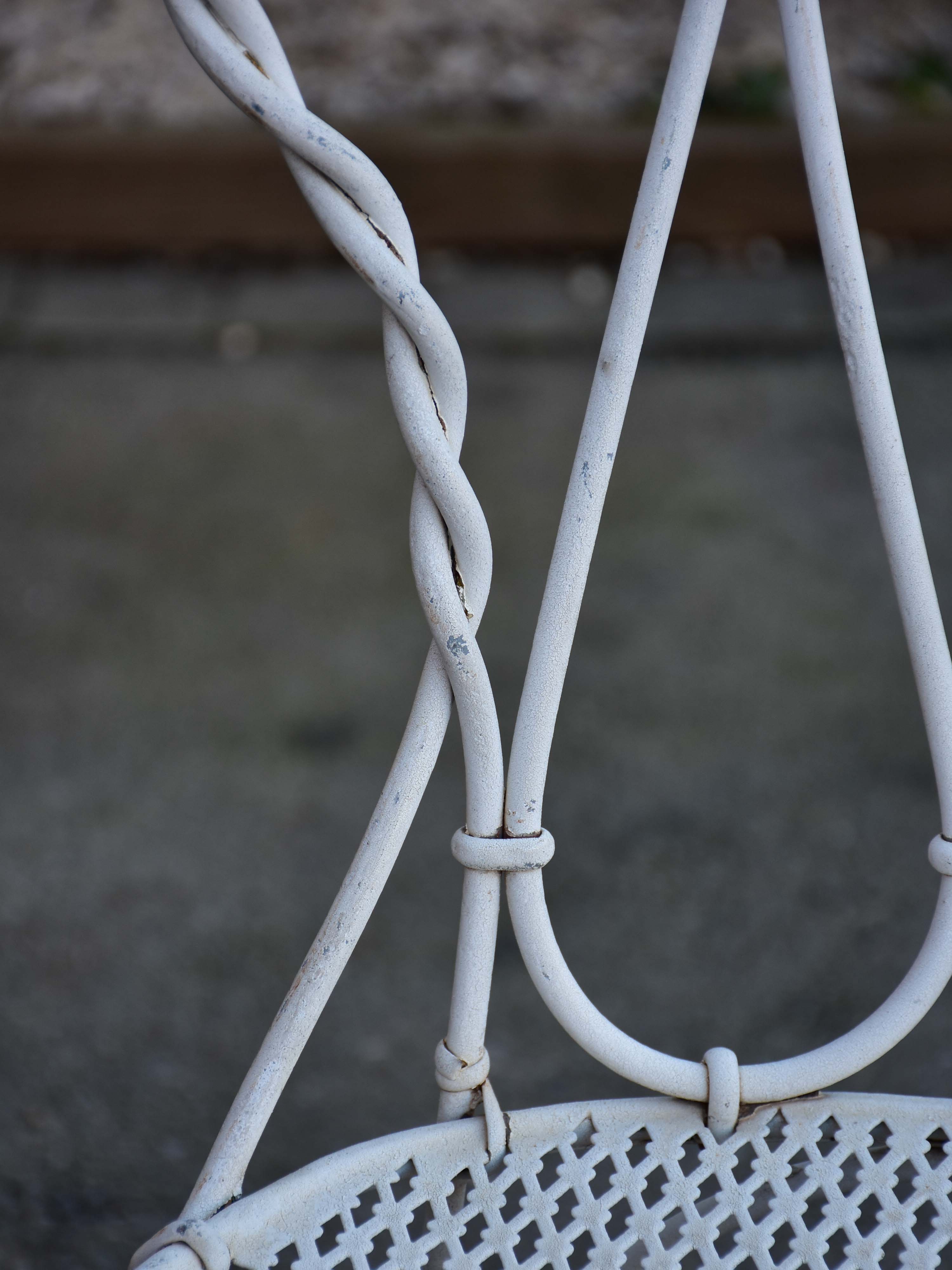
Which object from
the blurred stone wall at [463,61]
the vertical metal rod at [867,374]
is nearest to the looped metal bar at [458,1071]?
the vertical metal rod at [867,374]

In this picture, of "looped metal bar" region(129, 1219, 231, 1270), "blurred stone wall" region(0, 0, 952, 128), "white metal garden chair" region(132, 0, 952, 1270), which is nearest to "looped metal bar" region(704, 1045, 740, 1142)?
"white metal garden chair" region(132, 0, 952, 1270)

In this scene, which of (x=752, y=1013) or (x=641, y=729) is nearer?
(x=752, y=1013)

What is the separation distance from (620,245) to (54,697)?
6.63 ft

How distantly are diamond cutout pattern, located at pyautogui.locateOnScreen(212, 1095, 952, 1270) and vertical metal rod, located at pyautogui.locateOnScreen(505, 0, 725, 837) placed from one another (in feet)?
0.55

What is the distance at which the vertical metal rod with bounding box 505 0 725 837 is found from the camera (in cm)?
46

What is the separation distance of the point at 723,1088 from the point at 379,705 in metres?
1.27

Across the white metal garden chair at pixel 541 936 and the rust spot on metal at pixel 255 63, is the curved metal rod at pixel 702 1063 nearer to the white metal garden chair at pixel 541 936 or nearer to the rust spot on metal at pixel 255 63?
the white metal garden chair at pixel 541 936

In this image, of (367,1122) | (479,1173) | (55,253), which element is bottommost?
(367,1122)

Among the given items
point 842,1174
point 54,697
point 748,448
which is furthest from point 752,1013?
point 748,448

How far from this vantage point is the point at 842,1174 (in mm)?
524

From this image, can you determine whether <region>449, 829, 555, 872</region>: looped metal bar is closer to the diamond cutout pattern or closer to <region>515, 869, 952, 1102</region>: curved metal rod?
<region>515, 869, 952, 1102</region>: curved metal rod

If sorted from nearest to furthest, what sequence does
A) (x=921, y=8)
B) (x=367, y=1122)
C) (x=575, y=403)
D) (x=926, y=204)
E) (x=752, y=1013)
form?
(x=367, y=1122)
(x=752, y=1013)
(x=575, y=403)
(x=926, y=204)
(x=921, y=8)

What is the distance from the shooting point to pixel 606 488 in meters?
0.49

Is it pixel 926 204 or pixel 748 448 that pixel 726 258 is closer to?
pixel 926 204
